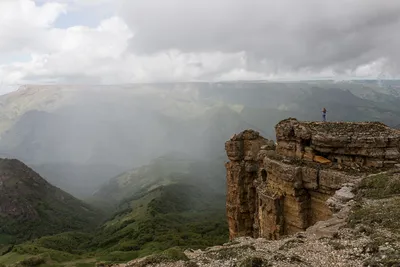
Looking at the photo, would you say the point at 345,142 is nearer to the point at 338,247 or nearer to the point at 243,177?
the point at 338,247

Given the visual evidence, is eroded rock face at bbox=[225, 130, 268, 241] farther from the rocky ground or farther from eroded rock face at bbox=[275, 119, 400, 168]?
the rocky ground

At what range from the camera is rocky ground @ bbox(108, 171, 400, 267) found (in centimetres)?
2352

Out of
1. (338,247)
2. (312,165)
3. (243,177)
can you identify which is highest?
(312,165)

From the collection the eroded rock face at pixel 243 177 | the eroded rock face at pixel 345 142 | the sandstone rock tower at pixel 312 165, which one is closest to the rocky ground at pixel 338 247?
the sandstone rock tower at pixel 312 165

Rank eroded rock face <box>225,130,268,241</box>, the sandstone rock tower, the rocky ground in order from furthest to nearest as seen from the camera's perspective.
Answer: eroded rock face <box>225,130,268,241</box> < the sandstone rock tower < the rocky ground

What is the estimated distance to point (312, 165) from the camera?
158 feet

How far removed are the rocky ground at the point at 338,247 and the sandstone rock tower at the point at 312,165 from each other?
10.3 metres

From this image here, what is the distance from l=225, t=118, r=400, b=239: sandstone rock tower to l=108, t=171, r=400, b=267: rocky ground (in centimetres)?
1033

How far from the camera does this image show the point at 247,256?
26406mm

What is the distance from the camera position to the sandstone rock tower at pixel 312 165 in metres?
44.8

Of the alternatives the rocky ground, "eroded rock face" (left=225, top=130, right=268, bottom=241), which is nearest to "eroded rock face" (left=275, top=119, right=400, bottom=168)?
the rocky ground

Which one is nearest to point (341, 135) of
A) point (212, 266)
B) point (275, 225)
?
point (275, 225)

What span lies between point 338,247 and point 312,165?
77.9 ft

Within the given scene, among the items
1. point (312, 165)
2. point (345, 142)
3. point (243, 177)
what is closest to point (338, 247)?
point (312, 165)
